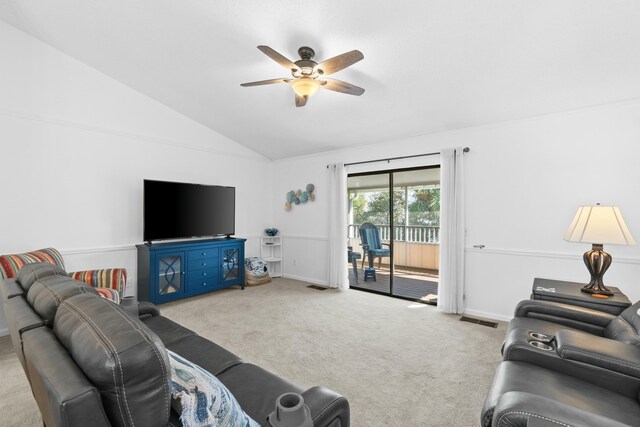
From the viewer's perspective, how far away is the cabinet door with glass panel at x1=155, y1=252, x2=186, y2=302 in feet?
13.4

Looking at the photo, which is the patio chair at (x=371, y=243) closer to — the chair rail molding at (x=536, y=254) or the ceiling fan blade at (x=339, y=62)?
the chair rail molding at (x=536, y=254)

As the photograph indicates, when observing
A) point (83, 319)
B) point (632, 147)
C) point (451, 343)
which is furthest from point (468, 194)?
point (83, 319)

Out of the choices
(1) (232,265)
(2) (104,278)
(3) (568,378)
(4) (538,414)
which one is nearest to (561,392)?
(3) (568,378)

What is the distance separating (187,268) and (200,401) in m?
3.79

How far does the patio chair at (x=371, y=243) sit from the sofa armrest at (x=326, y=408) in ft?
13.0

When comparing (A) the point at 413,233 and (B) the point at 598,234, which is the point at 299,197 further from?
(B) the point at 598,234

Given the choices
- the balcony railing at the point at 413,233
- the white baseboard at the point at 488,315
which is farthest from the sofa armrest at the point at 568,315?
the balcony railing at the point at 413,233

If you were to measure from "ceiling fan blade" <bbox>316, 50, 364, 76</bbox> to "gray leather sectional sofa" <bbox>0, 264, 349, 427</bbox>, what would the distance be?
82.6 inches

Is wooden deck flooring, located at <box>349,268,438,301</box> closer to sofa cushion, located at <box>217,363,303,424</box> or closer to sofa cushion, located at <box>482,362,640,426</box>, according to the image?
sofa cushion, located at <box>482,362,640,426</box>

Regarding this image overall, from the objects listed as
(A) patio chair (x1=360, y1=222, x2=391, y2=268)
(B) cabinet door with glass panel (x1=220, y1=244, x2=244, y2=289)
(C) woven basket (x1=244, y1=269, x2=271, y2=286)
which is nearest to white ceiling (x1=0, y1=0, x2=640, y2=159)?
(A) patio chair (x1=360, y1=222, x2=391, y2=268)

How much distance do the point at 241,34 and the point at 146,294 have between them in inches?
134

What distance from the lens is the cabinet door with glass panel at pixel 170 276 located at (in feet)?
13.4

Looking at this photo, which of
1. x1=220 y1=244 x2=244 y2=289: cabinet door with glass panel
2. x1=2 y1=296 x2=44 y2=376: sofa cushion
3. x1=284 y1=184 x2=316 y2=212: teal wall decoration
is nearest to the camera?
x1=2 y1=296 x2=44 y2=376: sofa cushion

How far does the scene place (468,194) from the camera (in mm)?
3914
